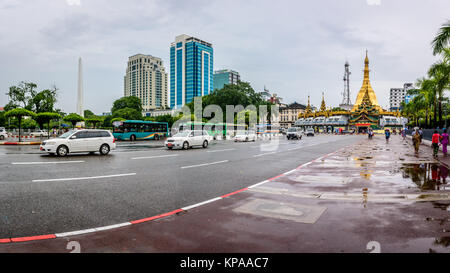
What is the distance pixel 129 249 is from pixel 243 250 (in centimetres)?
163

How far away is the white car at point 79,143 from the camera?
15.7 metres

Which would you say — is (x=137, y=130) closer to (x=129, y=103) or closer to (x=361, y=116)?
(x=129, y=103)

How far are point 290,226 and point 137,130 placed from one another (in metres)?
36.9

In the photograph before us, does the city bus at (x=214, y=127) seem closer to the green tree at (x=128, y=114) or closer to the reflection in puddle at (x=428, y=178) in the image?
the reflection in puddle at (x=428, y=178)

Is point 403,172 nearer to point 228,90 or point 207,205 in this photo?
point 207,205

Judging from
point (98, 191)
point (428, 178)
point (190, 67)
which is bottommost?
point (428, 178)

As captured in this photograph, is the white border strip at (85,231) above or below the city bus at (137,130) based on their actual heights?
below

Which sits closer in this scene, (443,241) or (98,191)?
(443,241)

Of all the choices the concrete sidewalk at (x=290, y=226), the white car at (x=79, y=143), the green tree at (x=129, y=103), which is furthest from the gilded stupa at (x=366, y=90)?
the concrete sidewalk at (x=290, y=226)

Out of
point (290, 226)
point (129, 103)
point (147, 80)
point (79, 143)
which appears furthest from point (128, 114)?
point (147, 80)

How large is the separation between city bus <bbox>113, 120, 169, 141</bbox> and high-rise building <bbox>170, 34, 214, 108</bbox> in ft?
355

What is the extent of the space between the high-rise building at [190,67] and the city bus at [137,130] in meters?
108

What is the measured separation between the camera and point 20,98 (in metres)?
67.9

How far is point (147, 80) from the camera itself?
180500 millimetres
